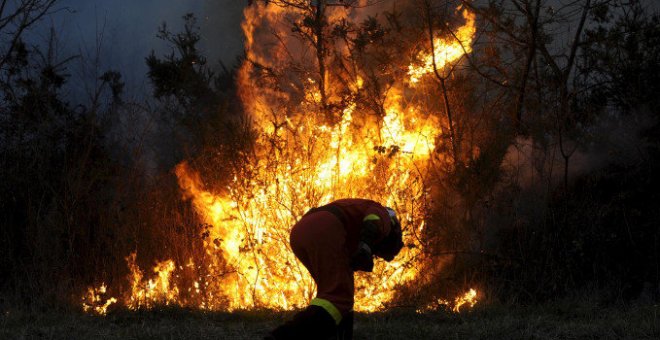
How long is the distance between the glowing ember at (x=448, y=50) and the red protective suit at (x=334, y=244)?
5.01 m

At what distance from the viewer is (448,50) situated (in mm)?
10875

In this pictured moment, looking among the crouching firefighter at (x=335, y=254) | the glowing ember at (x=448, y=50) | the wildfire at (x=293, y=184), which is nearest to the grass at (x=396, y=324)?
the wildfire at (x=293, y=184)

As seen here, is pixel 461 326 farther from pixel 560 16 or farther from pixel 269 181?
pixel 560 16

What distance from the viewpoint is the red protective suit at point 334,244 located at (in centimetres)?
571

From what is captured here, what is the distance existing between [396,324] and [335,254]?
91.2 inches

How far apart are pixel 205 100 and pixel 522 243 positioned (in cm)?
710

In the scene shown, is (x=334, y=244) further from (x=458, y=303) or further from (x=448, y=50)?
(x=448, y=50)

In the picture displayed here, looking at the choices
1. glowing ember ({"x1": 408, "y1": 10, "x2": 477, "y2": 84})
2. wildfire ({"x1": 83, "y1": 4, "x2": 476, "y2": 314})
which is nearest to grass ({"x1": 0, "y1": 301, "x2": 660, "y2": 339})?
wildfire ({"x1": 83, "y1": 4, "x2": 476, "y2": 314})

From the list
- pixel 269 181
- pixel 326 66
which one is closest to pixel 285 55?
pixel 326 66

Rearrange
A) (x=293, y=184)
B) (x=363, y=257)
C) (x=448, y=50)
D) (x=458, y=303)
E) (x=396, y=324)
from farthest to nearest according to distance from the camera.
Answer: (x=448, y=50) < (x=458, y=303) < (x=293, y=184) < (x=396, y=324) < (x=363, y=257)

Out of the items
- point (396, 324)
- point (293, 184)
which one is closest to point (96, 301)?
point (293, 184)

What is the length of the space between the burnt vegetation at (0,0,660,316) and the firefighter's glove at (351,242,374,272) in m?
4.36

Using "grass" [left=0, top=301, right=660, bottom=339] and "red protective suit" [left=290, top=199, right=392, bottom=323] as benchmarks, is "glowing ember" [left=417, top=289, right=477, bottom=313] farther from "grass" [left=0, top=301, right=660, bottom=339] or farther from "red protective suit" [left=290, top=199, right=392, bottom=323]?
"red protective suit" [left=290, top=199, right=392, bottom=323]

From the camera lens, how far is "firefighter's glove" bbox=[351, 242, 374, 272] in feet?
18.6
